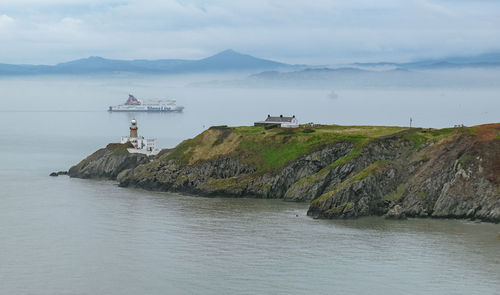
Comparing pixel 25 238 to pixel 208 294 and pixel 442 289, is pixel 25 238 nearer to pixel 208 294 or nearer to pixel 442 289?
pixel 208 294

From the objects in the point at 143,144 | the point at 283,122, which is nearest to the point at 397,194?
the point at 283,122

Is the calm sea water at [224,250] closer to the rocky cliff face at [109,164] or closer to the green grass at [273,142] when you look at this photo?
the green grass at [273,142]

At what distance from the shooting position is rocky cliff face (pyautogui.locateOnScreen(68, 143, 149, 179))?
137m

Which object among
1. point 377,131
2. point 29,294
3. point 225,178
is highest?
point 377,131

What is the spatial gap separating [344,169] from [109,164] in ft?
143

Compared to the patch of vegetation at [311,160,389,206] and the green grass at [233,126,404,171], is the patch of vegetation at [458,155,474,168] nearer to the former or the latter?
the patch of vegetation at [311,160,389,206]

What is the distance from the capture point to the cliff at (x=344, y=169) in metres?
99.8

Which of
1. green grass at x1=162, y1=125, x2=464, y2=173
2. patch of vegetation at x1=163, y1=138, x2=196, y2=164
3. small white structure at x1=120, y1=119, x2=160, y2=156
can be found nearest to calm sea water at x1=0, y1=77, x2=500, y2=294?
green grass at x1=162, y1=125, x2=464, y2=173

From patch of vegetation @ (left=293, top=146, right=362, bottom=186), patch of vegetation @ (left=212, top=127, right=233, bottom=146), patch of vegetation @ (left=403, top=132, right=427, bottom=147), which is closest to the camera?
patch of vegetation @ (left=293, top=146, right=362, bottom=186)

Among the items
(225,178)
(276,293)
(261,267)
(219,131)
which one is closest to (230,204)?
(225,178)

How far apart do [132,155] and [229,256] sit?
64.1 meters

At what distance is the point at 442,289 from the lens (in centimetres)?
6769

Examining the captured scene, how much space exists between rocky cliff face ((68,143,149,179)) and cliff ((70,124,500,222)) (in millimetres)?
235

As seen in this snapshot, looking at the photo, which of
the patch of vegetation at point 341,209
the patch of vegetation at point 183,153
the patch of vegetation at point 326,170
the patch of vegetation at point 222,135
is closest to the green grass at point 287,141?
the patch of vegetation at point 326,170
